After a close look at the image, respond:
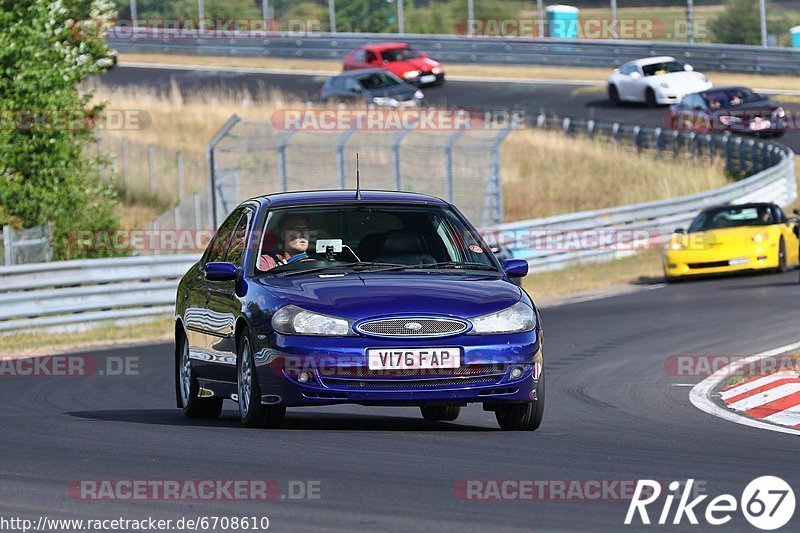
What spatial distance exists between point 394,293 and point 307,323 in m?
0.53

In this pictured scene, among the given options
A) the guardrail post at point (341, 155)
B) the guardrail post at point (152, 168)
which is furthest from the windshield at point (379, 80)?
the guardrail post at point (341, 155)

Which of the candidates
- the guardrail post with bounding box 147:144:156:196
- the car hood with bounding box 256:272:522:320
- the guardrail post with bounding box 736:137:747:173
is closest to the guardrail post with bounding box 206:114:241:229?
the guardrail post with bounding box 147:144:156:196

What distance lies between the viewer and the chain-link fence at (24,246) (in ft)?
73.6

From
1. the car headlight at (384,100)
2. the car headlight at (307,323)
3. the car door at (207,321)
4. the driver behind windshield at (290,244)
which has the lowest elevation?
the car headlight at (384,100)

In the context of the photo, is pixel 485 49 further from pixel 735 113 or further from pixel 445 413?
pixel 445 413

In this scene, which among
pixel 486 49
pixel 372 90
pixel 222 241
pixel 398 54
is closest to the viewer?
pixel 222 241

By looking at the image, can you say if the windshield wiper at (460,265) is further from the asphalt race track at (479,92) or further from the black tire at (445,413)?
the asphalt race track at (479,92)

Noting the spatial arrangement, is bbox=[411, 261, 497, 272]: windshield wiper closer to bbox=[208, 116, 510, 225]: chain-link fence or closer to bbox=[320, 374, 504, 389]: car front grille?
bbox=[320, 374, 504, 389]: car front grille

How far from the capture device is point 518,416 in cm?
977

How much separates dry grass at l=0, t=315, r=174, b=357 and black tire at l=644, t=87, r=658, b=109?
90.4ft

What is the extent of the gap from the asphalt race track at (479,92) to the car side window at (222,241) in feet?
103

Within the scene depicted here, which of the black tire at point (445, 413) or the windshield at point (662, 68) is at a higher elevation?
the black tire at point (445, 413)

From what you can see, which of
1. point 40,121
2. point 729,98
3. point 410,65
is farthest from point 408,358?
point 410,65

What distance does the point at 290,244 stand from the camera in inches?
405
